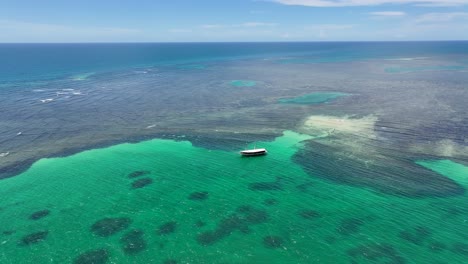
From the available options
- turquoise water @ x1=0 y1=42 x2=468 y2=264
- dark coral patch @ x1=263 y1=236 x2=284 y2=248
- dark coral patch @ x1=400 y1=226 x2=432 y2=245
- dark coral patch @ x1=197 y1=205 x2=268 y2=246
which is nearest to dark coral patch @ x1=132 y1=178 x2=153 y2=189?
turquoise water @ x1=0 y1=42 x2=468 y2=264

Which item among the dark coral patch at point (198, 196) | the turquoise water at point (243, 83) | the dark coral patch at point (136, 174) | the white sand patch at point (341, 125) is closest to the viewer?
the dark coral patch at point (198, 196)

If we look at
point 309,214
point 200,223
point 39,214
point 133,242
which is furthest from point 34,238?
point 309,214

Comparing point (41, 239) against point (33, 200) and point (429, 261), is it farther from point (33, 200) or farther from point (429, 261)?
point (429, 261)

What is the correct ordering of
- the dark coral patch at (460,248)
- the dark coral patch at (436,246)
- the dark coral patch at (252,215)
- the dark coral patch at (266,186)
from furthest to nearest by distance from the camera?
1. the dark coral patch at (266,186)
2. the dark coral patch at (252,215)
3. the dark coral patch at (436,246)
4. the dark coral patch at (460,248)

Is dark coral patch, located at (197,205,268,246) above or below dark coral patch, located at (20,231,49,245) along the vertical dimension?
above

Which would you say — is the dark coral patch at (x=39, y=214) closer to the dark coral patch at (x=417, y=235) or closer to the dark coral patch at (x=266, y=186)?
the dark coral patch at (x=266, y=186)

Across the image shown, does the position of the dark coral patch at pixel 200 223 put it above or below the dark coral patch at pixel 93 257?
above

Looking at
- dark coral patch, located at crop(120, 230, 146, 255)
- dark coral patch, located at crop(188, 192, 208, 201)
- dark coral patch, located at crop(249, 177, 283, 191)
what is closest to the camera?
dark coral patch, located at crop(120, 230, 146, 255)

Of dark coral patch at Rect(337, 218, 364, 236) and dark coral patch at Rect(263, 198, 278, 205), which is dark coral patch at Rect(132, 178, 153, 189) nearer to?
dark coral patch at Rect(263, 198, 278, 205)

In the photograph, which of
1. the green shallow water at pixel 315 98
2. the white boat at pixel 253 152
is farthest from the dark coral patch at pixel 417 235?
the green shallow water at pixel 315 98
